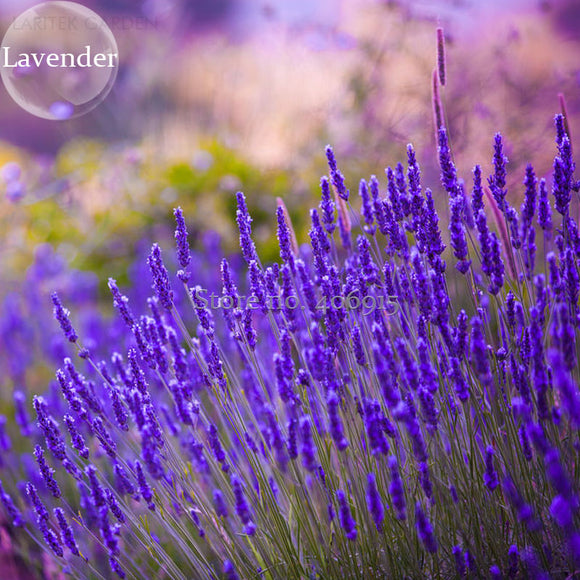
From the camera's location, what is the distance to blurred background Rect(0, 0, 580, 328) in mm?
4238

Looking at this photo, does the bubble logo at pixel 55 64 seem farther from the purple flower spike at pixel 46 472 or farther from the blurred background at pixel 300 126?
the purple flower spike at pixel 46 472

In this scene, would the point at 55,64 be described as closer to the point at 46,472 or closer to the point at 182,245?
the point at 182,245

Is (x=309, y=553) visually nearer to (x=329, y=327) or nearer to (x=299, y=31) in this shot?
(x=329, y=327)

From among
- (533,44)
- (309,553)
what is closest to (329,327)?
(309,553)

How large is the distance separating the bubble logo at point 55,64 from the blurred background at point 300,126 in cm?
45

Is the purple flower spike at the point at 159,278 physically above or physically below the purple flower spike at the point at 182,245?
below

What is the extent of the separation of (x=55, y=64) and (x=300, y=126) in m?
2.79

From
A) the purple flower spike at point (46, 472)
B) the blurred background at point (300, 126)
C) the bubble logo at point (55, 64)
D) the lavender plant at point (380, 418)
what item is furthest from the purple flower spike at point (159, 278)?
the bubble logo at point (55, 64)

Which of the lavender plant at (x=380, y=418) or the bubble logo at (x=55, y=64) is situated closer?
the lavender plant at (x=380, y=418)

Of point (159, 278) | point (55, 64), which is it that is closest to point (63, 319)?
point (159, 278)

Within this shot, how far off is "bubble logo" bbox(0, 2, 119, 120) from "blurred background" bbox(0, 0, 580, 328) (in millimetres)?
452

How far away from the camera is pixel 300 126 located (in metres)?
6.16

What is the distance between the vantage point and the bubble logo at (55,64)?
177 inches

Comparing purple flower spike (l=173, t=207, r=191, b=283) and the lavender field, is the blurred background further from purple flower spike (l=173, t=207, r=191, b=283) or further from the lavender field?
purple flower spike (l=173, t=207, r=191, b=283)
